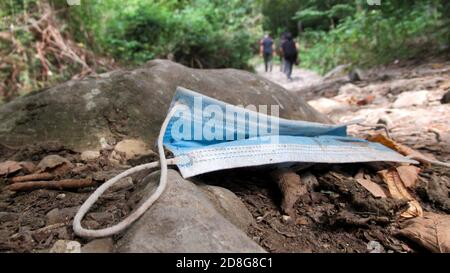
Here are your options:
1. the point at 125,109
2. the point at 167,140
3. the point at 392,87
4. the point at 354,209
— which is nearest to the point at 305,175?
the point at 354,209

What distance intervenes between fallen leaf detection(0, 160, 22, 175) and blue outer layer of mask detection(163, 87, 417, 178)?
0.71 meters

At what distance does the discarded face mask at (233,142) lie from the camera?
1.41 m

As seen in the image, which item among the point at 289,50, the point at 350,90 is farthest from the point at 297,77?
the point at 350,90

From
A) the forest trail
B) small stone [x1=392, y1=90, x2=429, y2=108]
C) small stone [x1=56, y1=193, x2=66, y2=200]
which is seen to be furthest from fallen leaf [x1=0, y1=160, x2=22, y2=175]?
the forest trail

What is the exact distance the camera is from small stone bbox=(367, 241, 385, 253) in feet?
3.99

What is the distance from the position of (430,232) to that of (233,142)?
2.66 feet

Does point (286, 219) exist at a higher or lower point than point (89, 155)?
lower

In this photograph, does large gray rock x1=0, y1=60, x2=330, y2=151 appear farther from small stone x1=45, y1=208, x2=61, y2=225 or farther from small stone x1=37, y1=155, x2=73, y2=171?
Result: small stone x1=45, y1=208, x2=61, y2=225

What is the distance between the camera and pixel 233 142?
1529 mm

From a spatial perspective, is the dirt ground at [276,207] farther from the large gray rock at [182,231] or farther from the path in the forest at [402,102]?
the path in the forest at [402,102]

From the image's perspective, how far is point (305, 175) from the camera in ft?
5.30

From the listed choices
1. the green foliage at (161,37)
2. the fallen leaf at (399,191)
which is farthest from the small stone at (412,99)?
the green foliage at (161,37)

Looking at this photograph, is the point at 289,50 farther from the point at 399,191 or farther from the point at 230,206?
the point at 230,206

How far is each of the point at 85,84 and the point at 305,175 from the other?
1437 millimetres
